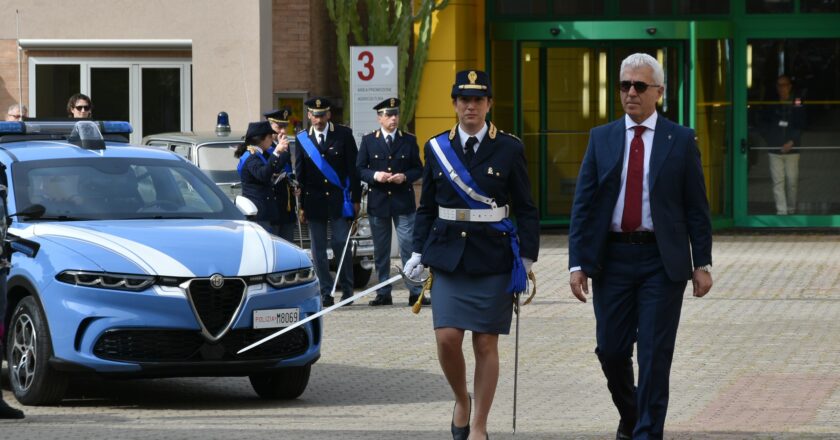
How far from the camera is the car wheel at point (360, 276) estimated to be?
1847cm

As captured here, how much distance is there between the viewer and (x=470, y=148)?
8.69 meters

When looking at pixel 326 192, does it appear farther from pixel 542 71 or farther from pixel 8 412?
pixel 542 71

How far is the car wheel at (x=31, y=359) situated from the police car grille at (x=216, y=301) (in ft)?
2.94

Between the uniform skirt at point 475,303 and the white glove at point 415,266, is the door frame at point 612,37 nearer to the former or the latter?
the white glove at point 415,266

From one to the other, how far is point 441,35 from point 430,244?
16.2 m

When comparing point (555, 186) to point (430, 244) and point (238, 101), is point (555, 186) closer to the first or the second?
point (238, 101)

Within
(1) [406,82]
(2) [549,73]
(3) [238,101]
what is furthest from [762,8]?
(3) [238,101]

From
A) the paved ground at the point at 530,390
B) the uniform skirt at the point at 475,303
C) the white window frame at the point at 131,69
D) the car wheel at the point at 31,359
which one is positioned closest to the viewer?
the uniform skirt at the point at 475,303

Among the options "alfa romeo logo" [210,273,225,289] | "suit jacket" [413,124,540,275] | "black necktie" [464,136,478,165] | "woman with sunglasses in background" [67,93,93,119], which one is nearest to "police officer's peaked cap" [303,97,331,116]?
"woman with sunglasses in background" [67,93,93,119]

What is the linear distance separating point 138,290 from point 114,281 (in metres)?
0.15

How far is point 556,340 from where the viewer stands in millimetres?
13859

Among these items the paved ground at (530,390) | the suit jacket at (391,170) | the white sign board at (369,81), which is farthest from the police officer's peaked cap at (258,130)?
the white sign board at (369,81)

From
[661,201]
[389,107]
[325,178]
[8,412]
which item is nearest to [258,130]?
[325,178]

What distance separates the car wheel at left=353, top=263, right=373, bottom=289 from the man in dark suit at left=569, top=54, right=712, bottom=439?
10428 millimetres
